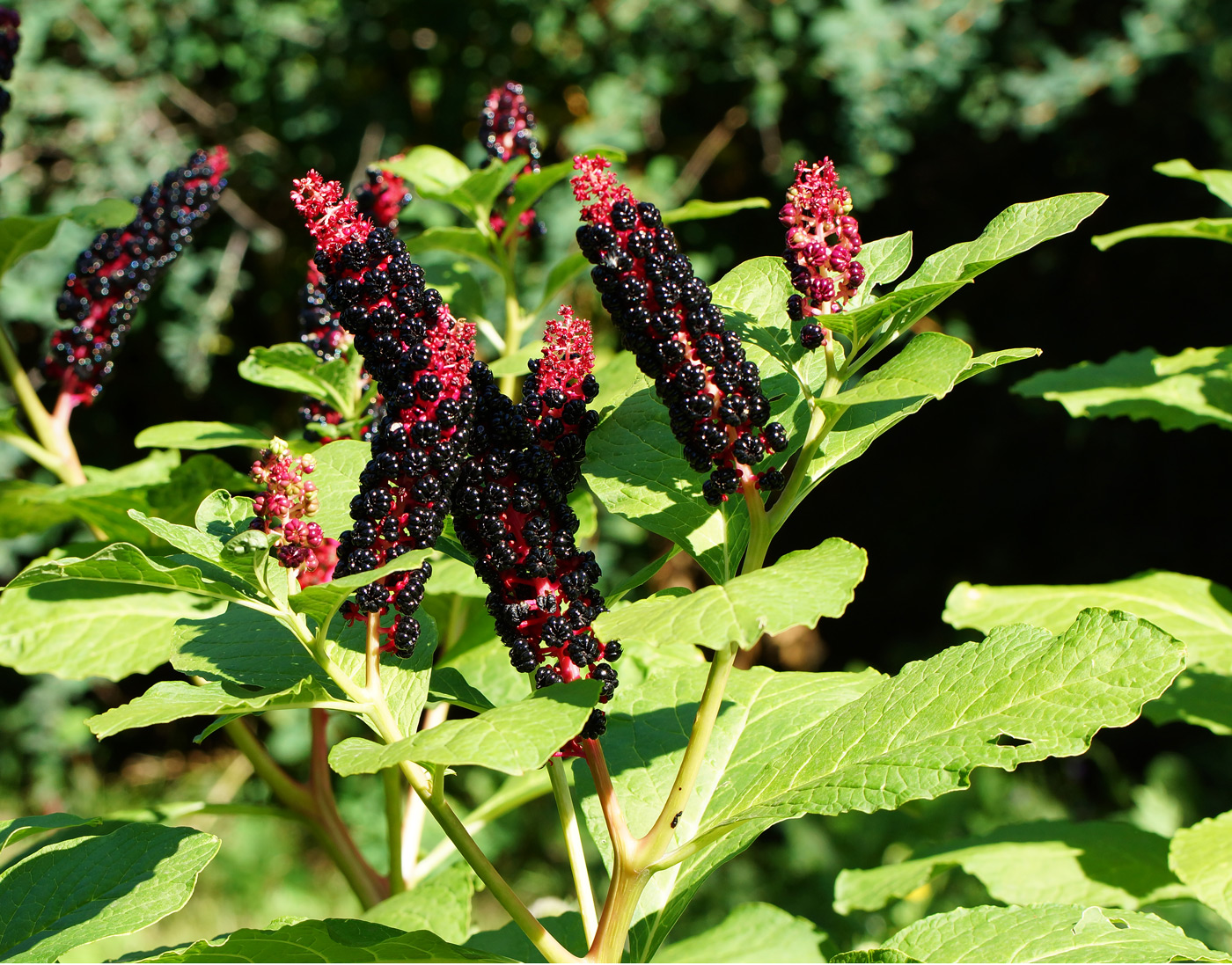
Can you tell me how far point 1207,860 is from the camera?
1.52 metres

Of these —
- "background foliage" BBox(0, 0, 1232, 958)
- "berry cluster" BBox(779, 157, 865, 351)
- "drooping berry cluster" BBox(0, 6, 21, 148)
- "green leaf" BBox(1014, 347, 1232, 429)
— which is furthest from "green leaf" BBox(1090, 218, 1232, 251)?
"background foliage" BBox(0, 0, 1232, 958)

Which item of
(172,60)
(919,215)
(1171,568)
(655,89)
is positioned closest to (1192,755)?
(1171,568)

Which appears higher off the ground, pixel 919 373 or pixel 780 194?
pixel 780 194

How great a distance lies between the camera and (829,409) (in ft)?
3.48

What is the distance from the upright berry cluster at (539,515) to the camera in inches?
41.4

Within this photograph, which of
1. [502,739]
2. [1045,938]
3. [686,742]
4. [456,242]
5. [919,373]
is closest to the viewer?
[502,739]

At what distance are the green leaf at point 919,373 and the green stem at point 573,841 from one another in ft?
1.74

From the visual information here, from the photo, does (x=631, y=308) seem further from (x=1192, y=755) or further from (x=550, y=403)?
(x=1192, y=755)

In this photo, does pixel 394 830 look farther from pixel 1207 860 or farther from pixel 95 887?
pixel 1207 860

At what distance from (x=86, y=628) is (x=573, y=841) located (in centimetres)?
118

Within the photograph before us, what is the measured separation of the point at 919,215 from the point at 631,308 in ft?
17.4

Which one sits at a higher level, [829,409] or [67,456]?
[67,456]

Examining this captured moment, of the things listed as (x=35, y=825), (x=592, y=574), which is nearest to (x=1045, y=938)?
(x=592, y=574)

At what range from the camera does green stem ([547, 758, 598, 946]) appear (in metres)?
1.19
